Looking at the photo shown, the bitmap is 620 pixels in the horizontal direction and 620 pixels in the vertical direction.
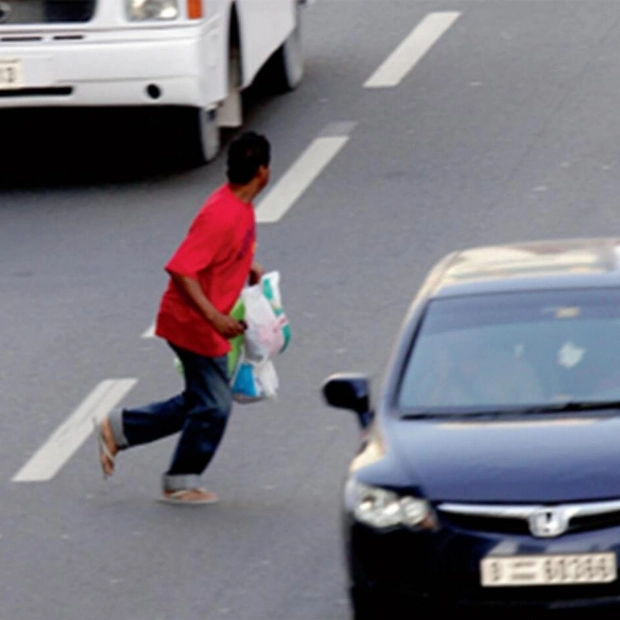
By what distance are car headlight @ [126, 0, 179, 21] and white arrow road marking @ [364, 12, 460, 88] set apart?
11.8ft

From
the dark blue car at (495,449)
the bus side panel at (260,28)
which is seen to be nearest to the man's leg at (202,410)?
the dark blue car at (495,449)

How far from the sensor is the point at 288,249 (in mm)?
15961

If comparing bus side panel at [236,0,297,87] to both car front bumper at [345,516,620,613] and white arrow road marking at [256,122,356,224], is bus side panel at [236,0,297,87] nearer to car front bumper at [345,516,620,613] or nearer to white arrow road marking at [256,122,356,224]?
white arrow road marking at [256,122,356,224]

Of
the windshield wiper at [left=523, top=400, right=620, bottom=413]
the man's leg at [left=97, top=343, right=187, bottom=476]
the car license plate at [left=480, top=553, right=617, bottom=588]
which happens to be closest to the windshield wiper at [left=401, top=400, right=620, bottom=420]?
the windshield wiper at [left=523, top=400, right=620, bottom=413]

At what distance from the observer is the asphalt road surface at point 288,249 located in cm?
1064

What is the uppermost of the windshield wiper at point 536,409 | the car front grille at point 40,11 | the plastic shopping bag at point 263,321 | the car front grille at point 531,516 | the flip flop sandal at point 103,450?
the car front grille at point 531,516

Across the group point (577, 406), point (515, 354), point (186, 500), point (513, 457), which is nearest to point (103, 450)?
point (186, 500)

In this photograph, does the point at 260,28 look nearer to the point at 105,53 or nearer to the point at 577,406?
the point at 105,53

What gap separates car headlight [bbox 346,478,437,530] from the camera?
27.8 feet

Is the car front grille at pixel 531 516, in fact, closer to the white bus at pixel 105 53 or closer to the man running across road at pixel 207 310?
the man running across road at pixel 207 310

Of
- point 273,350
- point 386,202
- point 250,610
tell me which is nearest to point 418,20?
point 386,202

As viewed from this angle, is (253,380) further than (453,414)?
Yes

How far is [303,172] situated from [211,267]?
6738mm

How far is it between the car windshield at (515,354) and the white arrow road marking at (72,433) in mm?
2932
